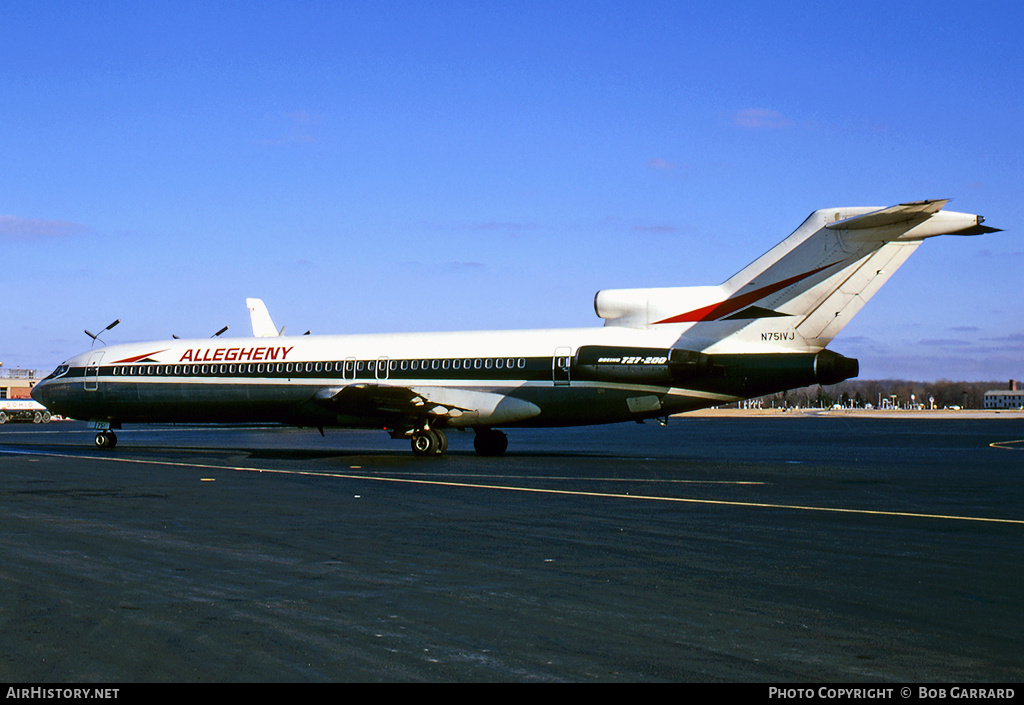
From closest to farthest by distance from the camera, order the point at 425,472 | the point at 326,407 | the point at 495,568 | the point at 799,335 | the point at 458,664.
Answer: the point at 458,664, the point at 495,568, the point at 425,472, the point at 799,335, the point at 326,407

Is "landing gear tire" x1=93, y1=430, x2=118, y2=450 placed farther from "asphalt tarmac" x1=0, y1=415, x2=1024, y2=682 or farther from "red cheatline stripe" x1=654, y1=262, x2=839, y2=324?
"red cheatline stripe" x1=654, y1=262, x2=839, y2=324

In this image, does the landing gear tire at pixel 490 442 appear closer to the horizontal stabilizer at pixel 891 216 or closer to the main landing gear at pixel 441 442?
the main landing gear at pixel 441 442

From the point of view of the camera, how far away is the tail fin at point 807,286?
2373cm

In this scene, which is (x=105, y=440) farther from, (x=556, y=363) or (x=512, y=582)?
(x=512, y=582)

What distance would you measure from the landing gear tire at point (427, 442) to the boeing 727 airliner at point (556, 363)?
50mm

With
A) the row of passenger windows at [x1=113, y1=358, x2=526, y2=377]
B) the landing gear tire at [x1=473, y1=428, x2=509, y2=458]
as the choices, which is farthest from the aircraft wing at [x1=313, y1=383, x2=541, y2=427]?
the landing gear tire at [x1=473, y1=428, x2=509, y2=458]

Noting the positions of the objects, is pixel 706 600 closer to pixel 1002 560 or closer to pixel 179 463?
pixel 1002 560

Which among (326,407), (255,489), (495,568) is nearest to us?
(495,568)

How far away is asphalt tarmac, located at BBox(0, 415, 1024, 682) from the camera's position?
6.13 metres

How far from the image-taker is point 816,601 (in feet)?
26.5

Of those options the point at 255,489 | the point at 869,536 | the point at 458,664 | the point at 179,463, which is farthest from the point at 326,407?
the point at 458,664

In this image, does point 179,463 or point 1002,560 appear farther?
point 179,463

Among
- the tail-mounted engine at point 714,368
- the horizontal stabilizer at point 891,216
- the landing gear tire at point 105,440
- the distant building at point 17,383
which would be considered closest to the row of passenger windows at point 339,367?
the landing gear tire at point 105,440

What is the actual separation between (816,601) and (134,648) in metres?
5.31
